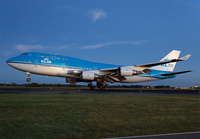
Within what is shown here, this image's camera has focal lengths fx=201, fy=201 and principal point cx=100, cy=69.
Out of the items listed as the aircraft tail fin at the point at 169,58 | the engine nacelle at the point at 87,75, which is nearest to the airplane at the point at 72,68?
the engine nacelle at the point at 87,75

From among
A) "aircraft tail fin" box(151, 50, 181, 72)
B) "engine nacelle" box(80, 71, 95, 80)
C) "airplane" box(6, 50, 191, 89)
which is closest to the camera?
"engine nacelle" box(80, 71, 95, 80)

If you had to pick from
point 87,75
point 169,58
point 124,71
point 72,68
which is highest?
point 169,58

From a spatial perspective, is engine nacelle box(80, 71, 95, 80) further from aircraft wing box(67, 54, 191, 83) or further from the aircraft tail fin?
the aircraft tail fin

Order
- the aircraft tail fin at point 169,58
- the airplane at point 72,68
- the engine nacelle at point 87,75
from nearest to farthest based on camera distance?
the engine nacelle at point 87,75 < the airplane at point 72,68 < the aircraft tail fin at point 169,58

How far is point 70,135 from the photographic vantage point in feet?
17.3

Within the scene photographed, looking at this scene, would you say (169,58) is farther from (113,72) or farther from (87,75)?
(87,75)

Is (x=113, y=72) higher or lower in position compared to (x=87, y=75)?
higher

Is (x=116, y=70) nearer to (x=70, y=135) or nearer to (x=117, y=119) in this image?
(x=117, y=119)

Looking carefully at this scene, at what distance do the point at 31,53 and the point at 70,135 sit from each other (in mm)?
27275

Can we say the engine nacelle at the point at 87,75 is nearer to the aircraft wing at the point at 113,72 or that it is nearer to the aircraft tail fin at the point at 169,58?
the aircraft wing at the point at 113,72

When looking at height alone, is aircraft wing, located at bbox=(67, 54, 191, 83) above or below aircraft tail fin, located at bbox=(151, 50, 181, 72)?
below

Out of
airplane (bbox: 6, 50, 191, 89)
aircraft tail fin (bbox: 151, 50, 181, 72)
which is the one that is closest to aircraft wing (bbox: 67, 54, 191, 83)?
airplane (bbox: 6, 50, 191, 89)

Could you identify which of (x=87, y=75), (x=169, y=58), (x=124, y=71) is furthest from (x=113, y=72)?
(x=169, y=58)

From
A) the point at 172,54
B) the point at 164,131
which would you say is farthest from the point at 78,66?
the point at 164,131
